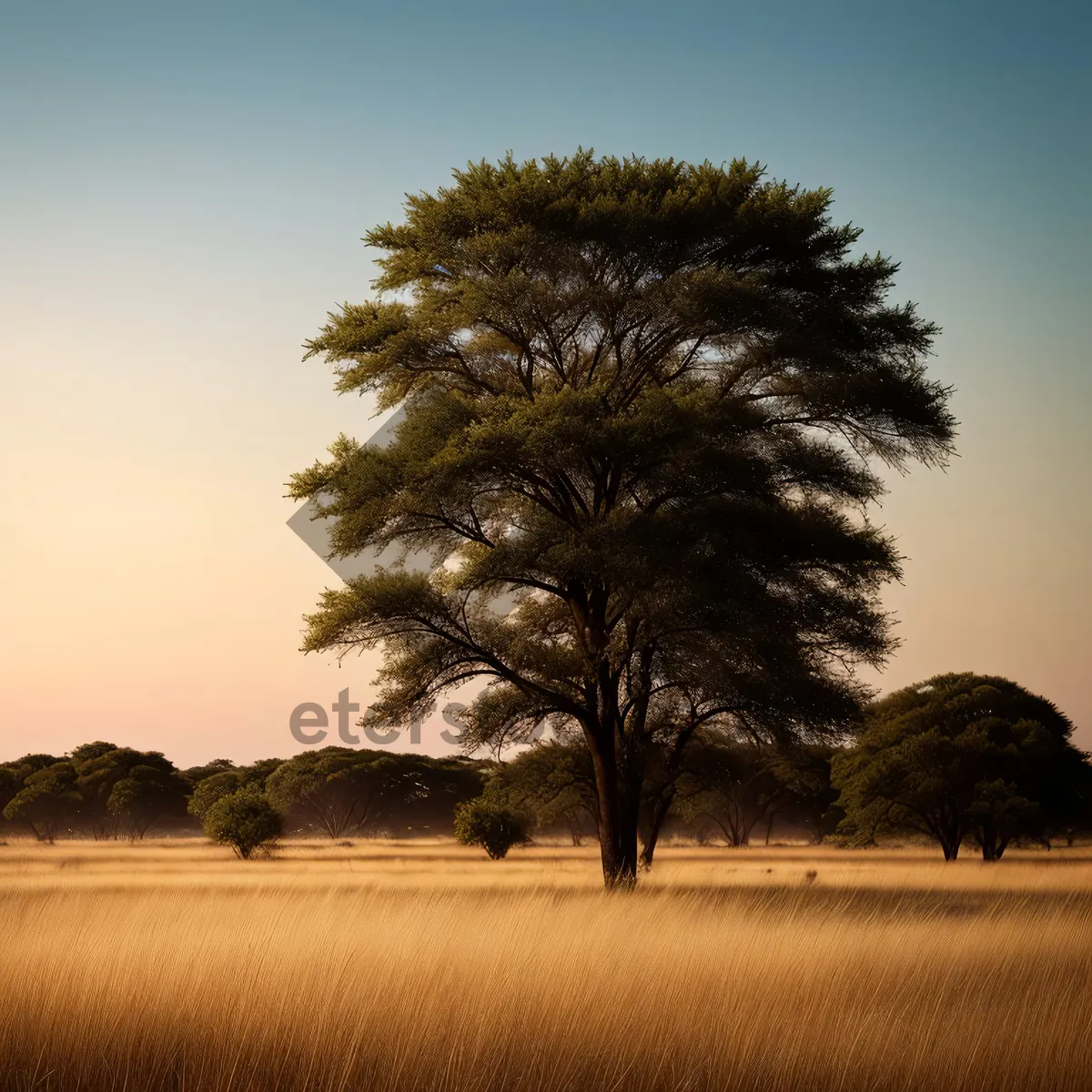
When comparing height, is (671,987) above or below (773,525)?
below

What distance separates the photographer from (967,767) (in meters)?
44.0

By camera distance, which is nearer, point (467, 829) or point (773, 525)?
point (773, 525)

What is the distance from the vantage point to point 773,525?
20375 mm

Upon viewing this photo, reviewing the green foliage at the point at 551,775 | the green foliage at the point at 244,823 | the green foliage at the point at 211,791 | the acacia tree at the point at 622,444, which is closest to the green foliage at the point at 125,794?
the green foliage at the point at 211,791

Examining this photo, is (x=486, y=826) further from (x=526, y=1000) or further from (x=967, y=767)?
(x=526, y=1000)

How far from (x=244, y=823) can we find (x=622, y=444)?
29.9 meters

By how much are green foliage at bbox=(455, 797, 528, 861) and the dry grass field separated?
3079 centimetres

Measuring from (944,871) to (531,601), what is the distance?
1741cm

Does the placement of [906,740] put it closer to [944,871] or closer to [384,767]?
[944,871]

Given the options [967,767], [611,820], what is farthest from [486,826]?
[611,820]

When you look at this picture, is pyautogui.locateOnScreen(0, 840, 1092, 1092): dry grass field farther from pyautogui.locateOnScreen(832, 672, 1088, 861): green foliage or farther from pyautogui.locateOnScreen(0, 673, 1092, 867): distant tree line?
pyautogui.locateOnScreen(832, 672, 1088, 861): green foliage

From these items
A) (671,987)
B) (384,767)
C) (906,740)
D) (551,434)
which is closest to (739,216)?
(551,434)

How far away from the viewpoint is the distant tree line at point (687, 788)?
33.2 m

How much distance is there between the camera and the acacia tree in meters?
19.8
